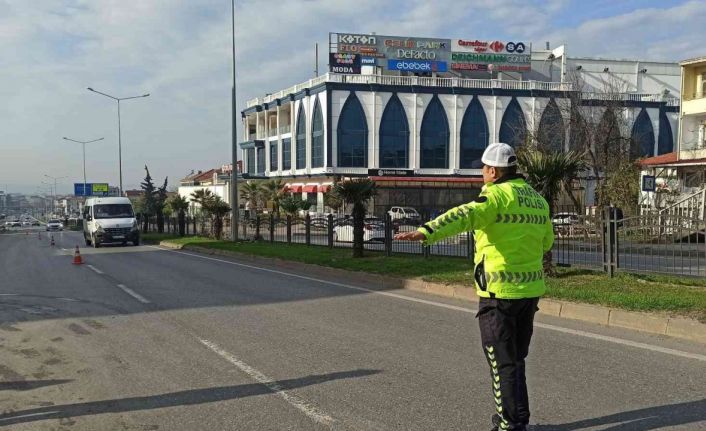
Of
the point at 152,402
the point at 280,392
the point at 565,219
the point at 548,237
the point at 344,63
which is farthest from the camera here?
the point at 344,63

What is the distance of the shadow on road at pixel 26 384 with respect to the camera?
18.9 feet

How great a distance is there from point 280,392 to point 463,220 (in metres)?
2.56

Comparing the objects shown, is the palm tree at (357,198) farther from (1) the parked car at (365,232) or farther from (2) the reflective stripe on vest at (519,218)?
(2) the reflective stripe on vest at (519,218)

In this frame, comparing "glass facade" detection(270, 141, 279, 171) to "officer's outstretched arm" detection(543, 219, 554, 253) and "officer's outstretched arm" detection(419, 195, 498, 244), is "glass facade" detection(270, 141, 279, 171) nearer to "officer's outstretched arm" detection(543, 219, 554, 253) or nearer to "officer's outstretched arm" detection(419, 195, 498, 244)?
"officer's outstretched arm" detection(543, 219, 554, 253)

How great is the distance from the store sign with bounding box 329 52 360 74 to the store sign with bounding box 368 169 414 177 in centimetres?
1047

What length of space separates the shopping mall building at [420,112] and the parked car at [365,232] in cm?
3671

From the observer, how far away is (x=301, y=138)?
6775 cm

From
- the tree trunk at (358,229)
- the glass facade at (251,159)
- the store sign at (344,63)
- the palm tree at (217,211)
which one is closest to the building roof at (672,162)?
the tree trunk at (358,229)

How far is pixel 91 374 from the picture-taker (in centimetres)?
620

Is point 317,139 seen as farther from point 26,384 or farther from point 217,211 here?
point 26,384

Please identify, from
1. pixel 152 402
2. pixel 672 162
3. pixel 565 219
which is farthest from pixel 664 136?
pixel 152 402

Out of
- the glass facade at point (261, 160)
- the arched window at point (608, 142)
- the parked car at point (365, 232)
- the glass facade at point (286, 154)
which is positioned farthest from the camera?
the glass facade at point (261, 160)

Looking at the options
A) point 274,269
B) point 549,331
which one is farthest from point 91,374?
point 274,269

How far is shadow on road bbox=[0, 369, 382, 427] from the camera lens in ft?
16.4
